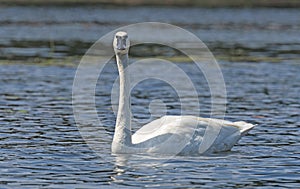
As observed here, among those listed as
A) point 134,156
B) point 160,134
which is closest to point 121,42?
point 160,134

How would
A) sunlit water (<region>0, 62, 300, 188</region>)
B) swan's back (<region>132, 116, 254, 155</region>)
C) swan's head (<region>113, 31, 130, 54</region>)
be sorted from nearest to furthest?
1. sunlit water (<region>0, 62, 300, 188</region>)
2. swan's head (<region>113, 31, 130, 54</region>)
3. swan's back (<region>132, 116, 254, 155</region>)

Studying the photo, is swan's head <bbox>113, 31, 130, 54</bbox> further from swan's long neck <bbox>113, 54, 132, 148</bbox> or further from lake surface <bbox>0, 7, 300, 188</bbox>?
lake surface <bbox>0, 7, 300, 188</bbox>

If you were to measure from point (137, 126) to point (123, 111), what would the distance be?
387cm

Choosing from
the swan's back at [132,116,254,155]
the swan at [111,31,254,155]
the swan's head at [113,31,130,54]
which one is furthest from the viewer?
the swan's back at [132,116,254,155]

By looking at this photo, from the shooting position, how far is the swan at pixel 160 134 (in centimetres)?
1554

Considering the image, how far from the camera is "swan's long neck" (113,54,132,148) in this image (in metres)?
15.6

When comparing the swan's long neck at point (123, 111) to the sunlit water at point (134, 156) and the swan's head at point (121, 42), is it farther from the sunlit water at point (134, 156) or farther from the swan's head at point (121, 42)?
the sunlit water at point (134, 156)

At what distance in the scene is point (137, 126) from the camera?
19.6 metres

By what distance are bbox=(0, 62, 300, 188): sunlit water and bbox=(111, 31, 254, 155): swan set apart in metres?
0.21

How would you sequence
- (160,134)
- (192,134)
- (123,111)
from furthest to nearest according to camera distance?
(192,134)
(123,111)
(160,134)

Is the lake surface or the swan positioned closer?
the lake surface

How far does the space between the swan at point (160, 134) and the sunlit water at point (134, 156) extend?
0.21m

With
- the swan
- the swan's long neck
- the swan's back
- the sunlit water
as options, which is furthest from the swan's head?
the sunlit water

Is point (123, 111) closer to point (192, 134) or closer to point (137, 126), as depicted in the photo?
point (192, 134)
